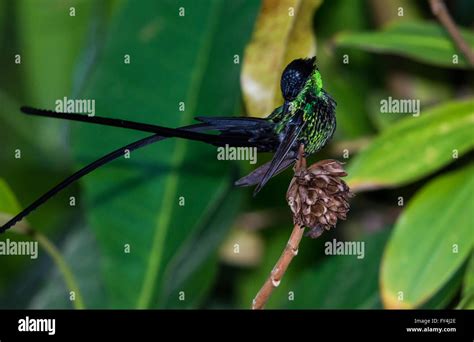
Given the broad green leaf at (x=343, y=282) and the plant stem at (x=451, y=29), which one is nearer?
the plant stem at (x=451, y=29)

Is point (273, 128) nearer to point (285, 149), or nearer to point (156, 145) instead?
point (285, 149)

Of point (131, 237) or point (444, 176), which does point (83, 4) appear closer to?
point (131, 237)

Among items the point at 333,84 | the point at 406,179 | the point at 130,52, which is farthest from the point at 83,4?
the point at 406,179

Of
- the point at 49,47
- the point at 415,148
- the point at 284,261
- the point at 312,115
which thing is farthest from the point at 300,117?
the point at 49,47

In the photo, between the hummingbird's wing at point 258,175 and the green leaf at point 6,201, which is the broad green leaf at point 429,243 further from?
the green leaf at point 6,201

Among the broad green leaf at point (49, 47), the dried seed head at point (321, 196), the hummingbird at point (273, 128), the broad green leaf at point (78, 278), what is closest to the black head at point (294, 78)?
the hummingbird at point (273, 128)
